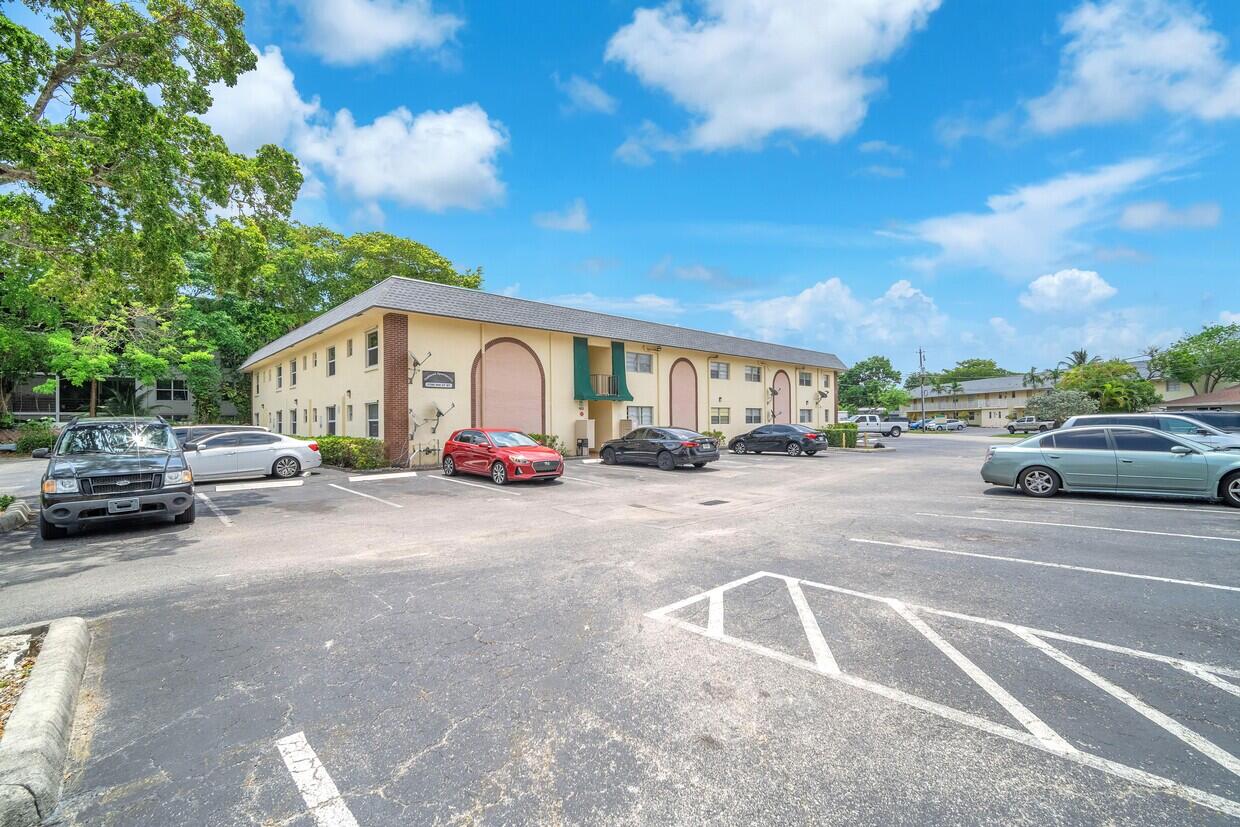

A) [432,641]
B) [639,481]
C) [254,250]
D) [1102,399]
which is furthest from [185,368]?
[1102,399]

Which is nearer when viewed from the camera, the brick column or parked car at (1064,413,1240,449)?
parked car at (1064,413,1240,449)

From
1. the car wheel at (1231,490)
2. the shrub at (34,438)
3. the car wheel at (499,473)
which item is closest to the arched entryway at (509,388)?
the car wheel at (499,473)

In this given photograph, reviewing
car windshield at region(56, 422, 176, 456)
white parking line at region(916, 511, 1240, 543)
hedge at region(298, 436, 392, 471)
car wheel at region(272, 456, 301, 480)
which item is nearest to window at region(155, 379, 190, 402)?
hedge at region(298, 436, 392, 471)

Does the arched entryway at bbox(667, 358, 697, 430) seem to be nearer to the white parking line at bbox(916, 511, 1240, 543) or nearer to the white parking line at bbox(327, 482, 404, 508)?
the white parking line at bbox(327, 482, 404, 508)

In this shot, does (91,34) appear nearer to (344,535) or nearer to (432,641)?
(344,535)

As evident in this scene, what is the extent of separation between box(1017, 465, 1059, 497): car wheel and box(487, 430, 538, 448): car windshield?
1177 centimetres

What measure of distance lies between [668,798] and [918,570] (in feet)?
14.7

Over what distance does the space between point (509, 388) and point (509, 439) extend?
5781mm

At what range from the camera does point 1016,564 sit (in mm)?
5734

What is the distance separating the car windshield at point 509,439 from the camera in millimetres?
14266

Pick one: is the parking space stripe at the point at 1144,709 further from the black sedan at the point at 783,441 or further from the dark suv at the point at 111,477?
the black sedan at the point at 783,441

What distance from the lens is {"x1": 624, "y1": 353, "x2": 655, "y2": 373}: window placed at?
2491 centimetres

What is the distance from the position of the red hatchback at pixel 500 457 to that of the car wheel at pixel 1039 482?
10.5m

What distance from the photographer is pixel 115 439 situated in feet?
27.3
